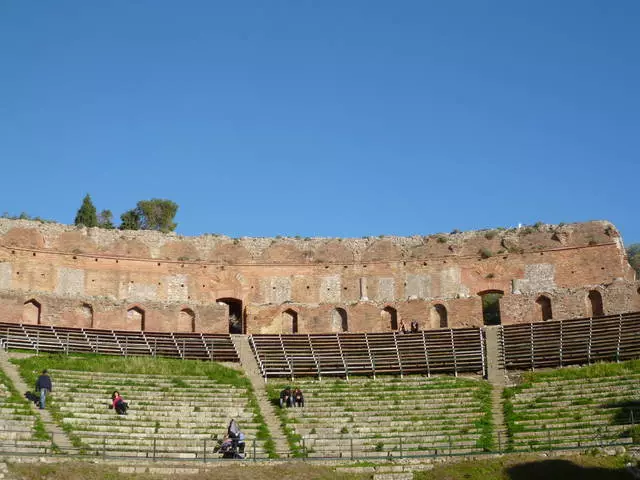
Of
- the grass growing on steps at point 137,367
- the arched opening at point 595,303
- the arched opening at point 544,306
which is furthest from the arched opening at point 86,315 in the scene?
the arched opening at point 595,303

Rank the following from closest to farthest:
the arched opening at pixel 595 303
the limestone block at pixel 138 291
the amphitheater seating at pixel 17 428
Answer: the amphitheater seating at pixel 17 428
the arched opening at pixel 595 303
the limestone block at pixel 138 291

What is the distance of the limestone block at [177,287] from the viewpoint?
2031 inches

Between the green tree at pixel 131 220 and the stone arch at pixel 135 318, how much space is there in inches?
858

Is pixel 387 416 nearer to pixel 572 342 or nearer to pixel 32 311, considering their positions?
pixel 572 342

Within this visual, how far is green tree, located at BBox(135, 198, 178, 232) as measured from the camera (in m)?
71.0

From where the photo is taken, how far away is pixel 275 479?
27266 millimetres

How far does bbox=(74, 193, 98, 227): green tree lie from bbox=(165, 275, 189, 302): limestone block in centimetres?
1321

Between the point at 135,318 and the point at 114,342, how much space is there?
497 cm

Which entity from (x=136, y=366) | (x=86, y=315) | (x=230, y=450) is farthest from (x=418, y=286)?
(x=230, y=450)

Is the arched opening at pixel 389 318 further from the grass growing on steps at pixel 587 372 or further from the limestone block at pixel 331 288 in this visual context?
the grass growing on steps at pixel 587 372

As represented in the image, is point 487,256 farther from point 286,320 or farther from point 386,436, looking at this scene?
point 386,436

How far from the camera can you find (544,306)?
Result: 46500 millimetres

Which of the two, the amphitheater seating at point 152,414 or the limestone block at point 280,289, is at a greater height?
the limestone block at point 280,289

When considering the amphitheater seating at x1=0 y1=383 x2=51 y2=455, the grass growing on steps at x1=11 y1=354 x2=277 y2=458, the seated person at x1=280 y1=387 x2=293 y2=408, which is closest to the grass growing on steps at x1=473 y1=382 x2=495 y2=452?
the seated person at x1=280 y1=387 x2=293 y2=408
